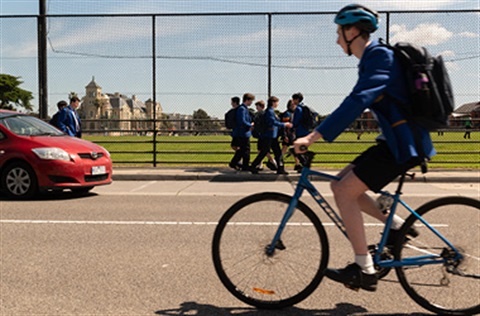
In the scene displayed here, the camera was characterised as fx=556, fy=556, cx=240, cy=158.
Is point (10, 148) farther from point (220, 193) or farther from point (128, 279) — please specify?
point (128, 279)

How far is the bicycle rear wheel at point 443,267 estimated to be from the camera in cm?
348

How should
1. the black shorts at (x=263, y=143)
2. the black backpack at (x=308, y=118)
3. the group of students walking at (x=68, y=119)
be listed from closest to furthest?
A: 1. the black backpack at (x=308, y=118)
2. the group of students walking at (x=68, y=119)
3. the black shorts at (x=263, y=143)

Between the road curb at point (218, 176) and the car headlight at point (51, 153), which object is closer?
the car headlight at point (51, 153)

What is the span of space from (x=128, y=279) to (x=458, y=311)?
2451mm

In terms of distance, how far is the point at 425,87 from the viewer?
3137mm

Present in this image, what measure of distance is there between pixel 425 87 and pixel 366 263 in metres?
1.10

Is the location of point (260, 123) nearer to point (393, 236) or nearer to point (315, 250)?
point (315, 250)

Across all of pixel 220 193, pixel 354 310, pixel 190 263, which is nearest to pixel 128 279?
pixel 190 263

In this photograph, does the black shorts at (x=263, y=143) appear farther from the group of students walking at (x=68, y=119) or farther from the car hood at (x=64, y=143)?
the car hood at (x=64, y=143)

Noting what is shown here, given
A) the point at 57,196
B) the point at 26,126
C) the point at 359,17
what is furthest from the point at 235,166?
the point at 359,17

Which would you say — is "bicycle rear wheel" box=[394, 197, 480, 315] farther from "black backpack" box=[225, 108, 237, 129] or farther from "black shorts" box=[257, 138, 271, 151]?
"black backpack" box=[225, 108, 237, 129]

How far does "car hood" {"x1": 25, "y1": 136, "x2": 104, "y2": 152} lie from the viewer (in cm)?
914

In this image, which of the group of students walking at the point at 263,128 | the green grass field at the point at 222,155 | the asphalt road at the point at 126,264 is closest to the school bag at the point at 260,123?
the group of students walking at the point at 263,128

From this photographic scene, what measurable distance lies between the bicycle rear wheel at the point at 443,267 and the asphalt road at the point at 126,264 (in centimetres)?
14
